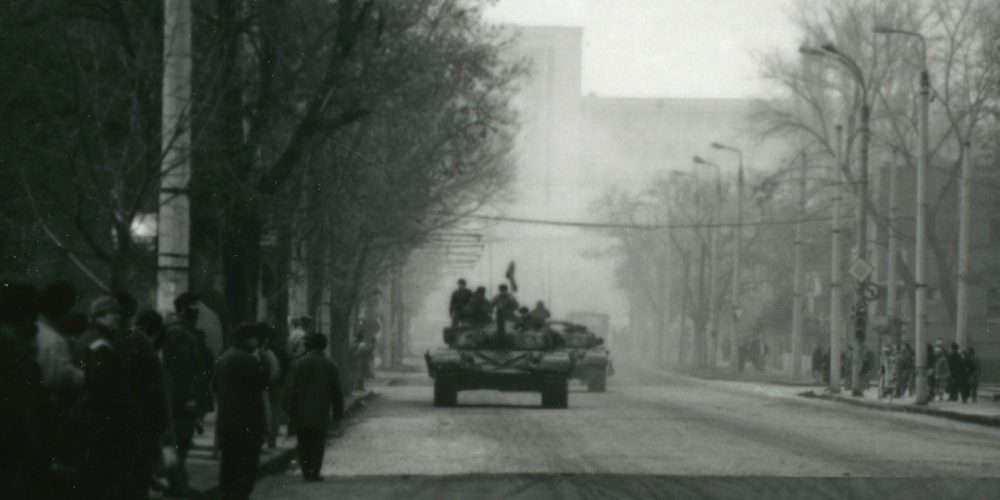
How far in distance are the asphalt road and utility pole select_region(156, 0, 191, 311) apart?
2428 mm

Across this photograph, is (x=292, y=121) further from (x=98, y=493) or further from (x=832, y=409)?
(x=98, y=493)

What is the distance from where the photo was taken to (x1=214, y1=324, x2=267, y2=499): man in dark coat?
16.4 meters

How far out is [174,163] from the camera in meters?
18.3

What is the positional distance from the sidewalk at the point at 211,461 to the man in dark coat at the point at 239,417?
494 mm

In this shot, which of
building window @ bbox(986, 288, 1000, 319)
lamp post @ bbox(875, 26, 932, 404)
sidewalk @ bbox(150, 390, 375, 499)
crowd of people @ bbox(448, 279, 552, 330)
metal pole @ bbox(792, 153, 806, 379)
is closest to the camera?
A: sidewalk @ bbox(150, 390, 375, 499)

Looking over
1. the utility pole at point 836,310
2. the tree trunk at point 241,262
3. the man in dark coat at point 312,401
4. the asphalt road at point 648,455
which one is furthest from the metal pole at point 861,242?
the man in dark coat at point 312,401

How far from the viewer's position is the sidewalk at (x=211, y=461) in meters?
17.7

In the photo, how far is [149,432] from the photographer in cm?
1269

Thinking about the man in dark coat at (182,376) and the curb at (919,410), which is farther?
the curb at (919,410)

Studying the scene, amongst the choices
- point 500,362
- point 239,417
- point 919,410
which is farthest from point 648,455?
point 919,410

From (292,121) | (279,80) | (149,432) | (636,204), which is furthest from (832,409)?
(636,204)

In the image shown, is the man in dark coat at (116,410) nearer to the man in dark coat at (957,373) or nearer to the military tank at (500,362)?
the military tank at (500,362)

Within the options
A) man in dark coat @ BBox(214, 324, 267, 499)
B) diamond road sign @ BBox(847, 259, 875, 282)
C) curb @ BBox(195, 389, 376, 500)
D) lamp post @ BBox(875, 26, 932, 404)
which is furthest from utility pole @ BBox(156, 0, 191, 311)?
diamond road sign @ BBox(847, 259, 875, 282)

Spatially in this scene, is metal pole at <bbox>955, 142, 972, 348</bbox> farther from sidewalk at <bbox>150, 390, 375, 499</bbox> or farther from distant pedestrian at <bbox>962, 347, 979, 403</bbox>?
sidewalk at <bbox>150, 390, 375, 499</bbox>
